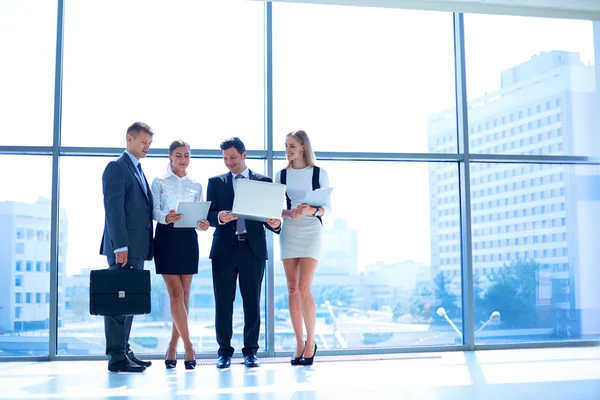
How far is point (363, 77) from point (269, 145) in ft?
3.33

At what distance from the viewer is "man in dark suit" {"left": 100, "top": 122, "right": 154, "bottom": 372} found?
4.25 m

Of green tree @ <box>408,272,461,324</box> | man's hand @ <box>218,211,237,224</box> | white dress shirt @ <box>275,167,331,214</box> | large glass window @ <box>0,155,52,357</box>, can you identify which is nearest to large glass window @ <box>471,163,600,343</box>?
green tree @ <box>408,272,461,324</box>

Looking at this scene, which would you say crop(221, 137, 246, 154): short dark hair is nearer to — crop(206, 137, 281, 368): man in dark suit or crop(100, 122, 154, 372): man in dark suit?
crop(206, 137, 281, 368): man in dark suit

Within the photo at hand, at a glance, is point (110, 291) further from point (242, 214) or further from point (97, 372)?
point (242, 214)

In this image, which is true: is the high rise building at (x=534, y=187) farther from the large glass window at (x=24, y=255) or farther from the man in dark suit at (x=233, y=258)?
the large glass window at (x=24, y=255)

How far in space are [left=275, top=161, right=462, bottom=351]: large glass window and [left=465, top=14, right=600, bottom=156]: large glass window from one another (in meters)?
0.59

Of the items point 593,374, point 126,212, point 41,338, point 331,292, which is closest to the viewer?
point 593,374

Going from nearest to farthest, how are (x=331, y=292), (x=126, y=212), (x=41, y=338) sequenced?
(x=126, y=212) < (x=41, y=338) < (x=331, y=292)

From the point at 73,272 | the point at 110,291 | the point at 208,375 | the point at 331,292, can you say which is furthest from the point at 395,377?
the point at 73,272

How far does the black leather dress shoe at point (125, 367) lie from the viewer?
14.4ft

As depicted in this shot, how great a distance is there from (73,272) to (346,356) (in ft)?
7.21

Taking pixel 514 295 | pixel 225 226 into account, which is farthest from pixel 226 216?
pixel 514 295

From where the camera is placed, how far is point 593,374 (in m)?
4.04

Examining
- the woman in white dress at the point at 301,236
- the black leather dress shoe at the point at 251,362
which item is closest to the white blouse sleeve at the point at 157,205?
the woman in white dress at the point at 301,236
